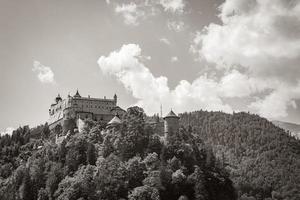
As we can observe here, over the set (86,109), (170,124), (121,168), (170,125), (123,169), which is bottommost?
(123,169)

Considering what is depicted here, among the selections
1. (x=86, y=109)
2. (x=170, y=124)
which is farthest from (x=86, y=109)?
(x=170, y=124)

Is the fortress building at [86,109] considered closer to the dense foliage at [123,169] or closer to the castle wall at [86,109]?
the castle wall at [86,109]

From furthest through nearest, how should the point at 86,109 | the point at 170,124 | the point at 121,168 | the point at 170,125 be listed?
the point at 86,109 < the point at 170,124 < the point at 170,125 < the point at 121,168

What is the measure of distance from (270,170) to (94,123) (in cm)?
9916

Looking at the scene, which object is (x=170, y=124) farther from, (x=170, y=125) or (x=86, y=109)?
(x=86, y=109)

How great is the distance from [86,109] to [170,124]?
29.1 meters

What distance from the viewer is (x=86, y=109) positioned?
122 meters

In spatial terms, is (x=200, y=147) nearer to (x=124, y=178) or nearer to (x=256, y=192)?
(x=124, y=178)

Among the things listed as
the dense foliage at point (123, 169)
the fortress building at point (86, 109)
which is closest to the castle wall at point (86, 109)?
the fortress building at point (86, 109)

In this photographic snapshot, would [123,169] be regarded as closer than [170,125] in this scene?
Yes

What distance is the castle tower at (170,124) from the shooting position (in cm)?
10181

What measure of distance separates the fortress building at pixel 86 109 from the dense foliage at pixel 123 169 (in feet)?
28.7

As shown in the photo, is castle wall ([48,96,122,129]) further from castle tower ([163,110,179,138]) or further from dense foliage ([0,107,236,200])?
castle tower ([163,110,179,138])

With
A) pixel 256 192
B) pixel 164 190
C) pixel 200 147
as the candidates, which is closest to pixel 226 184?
pixel 200 147
